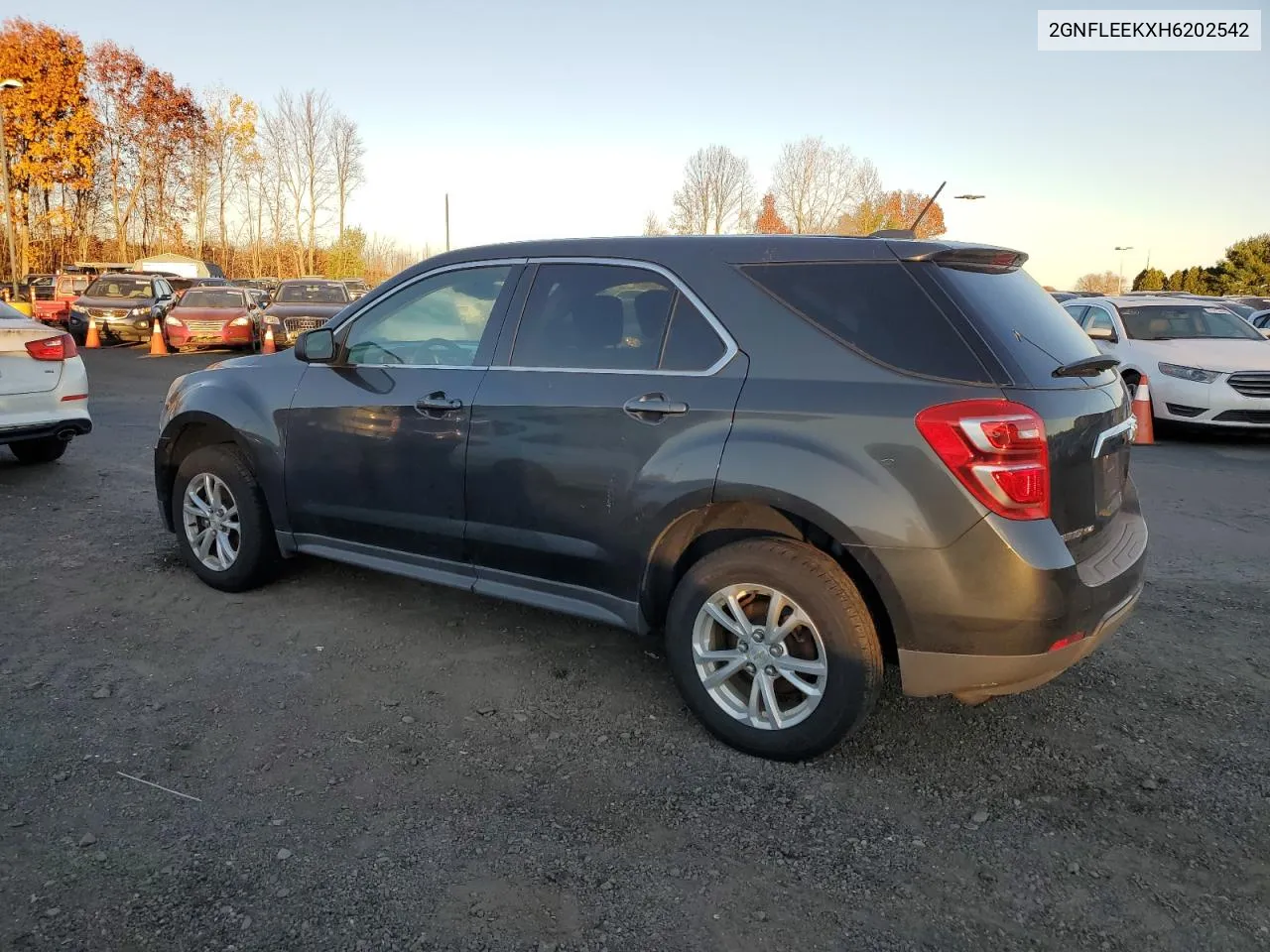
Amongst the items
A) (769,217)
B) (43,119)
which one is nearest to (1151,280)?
(769,217)

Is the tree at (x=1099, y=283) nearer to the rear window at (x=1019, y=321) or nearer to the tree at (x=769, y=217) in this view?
the tree at (x=769, y=217)

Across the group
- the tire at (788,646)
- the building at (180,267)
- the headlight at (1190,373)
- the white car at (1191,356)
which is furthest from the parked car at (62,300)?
the tire at (788,646)

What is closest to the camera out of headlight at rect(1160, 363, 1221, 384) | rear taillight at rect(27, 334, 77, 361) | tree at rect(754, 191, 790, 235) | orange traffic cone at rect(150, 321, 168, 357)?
rear taillight at rect(27, 334, 77, 361)

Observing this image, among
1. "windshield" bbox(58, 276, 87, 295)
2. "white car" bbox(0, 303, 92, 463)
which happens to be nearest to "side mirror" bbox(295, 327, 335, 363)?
"white car" bbox(0, 303, 92, 463)

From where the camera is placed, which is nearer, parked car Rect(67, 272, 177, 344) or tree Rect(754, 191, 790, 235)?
parked car Rect(67, 272, 177, 344)

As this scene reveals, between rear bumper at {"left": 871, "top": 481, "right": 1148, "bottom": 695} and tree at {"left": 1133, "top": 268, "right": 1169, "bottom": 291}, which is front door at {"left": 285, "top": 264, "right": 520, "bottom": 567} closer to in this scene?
rear bumper at {"left": 871, "top": 481, "right": 1148, "bottom": 695}

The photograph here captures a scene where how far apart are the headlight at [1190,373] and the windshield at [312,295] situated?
52.5 ft

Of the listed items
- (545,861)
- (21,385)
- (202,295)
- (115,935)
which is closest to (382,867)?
(545,861)

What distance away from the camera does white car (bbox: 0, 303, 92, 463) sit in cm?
688

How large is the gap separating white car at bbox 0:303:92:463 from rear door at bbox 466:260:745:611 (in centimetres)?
514

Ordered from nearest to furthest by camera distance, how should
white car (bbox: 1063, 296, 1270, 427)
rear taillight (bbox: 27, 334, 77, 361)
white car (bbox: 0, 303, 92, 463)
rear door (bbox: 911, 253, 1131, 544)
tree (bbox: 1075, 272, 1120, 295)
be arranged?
rear door (bbox: 911, 253, 1131, 544), white car (bbox: 0, 303, 92, 463), rear taillight (bbox: 27, 334, 77, 361), white car (bbox: 1063, 296, 1270, 427), tree (bbox: 1075, 272, 1120, 295)

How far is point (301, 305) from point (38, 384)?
1298cm

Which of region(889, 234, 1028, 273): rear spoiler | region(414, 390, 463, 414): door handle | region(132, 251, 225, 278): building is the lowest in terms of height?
region(414, 390, 463, 414): door handle

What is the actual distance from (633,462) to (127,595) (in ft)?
9.85
